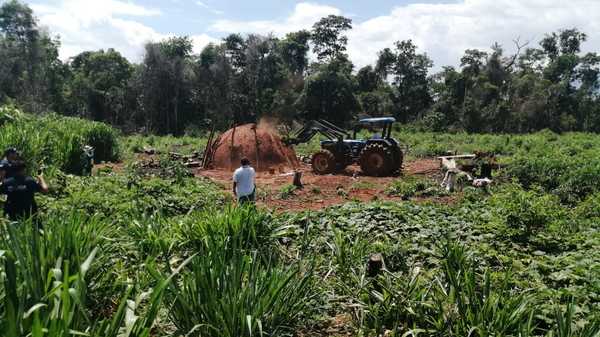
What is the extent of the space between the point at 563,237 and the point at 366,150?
29.3ft

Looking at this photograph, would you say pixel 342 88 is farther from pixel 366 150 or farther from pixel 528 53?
pixel 528 53

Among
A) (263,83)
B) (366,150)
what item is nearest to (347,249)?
(366,150)

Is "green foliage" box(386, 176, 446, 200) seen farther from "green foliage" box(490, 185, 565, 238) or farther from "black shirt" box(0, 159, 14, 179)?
"black shirt" box(0, 159, 14, 179)

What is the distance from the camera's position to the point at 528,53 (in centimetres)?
4466

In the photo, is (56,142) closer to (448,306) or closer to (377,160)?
(377,160)

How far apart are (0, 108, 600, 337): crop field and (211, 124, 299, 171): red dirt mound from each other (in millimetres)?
7200

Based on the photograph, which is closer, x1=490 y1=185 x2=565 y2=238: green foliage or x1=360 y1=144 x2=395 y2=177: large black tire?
x1=490 y1=185 x2=565 y2=238: green foliage

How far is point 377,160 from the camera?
49.0ft

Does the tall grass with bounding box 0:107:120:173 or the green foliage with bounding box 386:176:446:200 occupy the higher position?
the tall grass with bounding box 0:107:120:173

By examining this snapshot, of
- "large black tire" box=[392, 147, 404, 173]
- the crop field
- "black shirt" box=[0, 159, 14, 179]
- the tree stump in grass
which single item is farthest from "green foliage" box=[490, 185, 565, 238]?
"large black tire" box=[392, 147, 404, 173]

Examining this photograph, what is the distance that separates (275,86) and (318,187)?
2564 cm

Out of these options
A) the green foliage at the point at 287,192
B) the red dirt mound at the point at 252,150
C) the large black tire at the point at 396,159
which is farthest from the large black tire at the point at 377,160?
the green foliage at the point at 287,192

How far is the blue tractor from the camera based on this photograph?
14914mm

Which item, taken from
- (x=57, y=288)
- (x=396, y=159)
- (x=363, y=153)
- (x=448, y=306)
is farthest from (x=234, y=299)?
(x=396, y=159)
